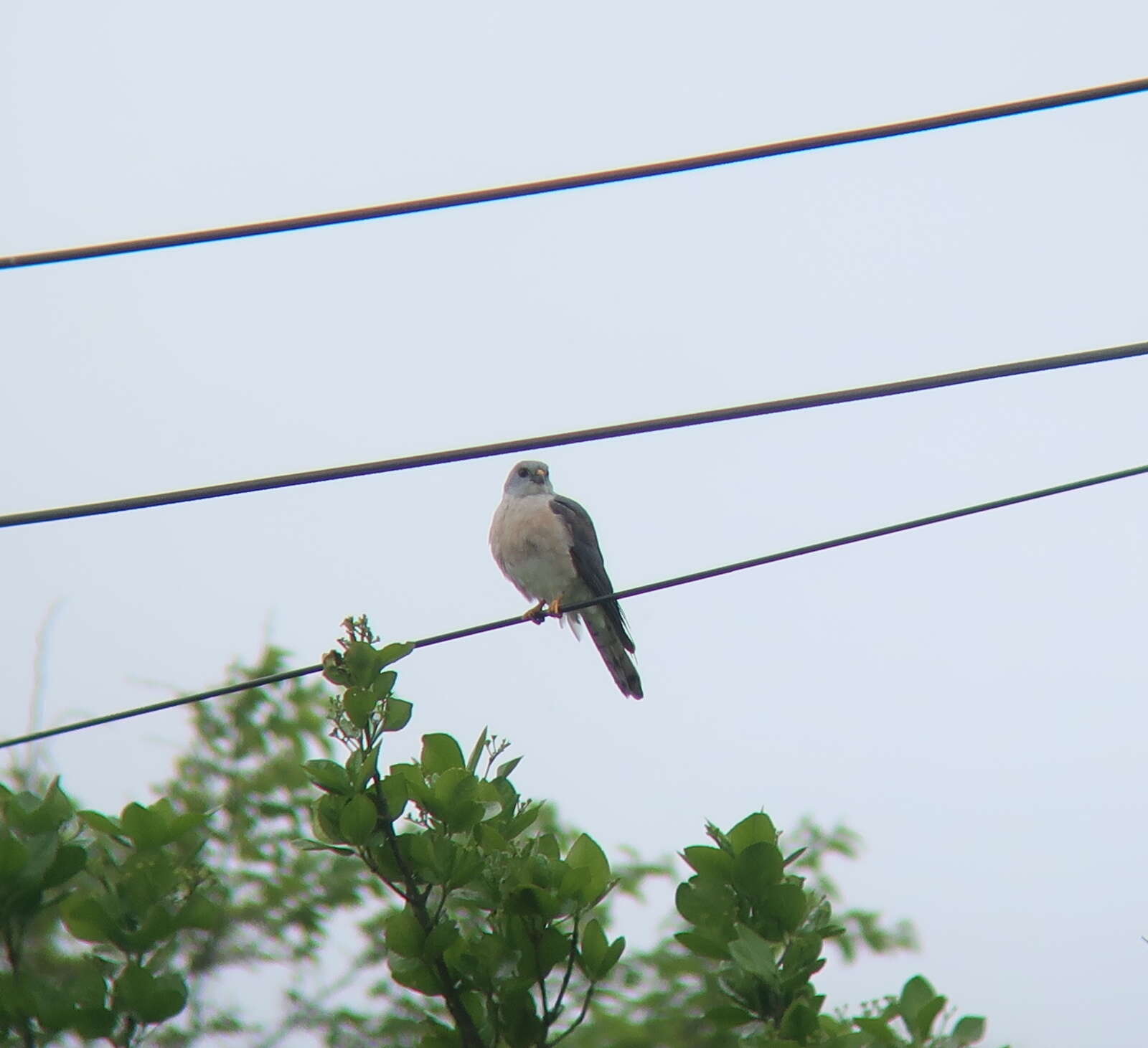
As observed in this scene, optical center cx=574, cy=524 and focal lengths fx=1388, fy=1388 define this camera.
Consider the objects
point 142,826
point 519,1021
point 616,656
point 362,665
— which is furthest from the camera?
point 616,656

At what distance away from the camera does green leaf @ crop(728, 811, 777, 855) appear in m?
3.89

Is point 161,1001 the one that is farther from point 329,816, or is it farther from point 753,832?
point 753,832

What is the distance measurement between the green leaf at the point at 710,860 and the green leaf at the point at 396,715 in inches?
36.3

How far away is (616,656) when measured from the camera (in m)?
9.18

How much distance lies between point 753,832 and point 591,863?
0.47m

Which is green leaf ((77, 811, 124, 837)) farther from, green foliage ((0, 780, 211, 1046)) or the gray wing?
the gray wing

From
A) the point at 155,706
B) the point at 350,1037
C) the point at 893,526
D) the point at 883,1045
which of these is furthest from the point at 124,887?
the point at 350,1037

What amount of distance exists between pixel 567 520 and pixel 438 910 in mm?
5616

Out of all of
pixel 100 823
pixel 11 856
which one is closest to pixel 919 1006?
pixel 100 823

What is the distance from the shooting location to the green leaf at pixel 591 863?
394 centimetres

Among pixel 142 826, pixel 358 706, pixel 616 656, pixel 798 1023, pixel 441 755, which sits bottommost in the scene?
pixel 798 1023

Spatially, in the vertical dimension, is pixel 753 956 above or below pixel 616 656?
below

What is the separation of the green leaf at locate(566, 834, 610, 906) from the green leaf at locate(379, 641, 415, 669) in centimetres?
80

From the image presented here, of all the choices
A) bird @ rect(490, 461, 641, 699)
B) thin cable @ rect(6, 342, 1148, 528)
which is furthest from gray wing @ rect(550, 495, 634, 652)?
thin cable @ rect(6, 342, 1148, 528)
